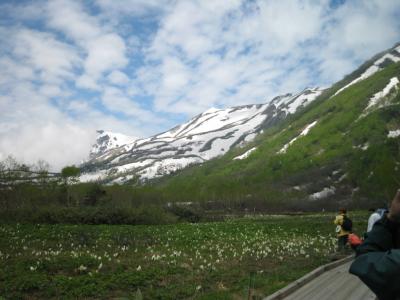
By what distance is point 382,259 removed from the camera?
354 centimetres

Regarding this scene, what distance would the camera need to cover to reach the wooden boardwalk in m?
12.0

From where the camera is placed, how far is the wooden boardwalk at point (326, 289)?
11975 millimetres

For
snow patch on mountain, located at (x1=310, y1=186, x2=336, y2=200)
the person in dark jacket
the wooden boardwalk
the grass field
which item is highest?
the person in dark jacket

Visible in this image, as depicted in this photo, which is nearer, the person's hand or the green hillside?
the person's hand

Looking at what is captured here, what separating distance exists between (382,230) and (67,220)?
4494cm

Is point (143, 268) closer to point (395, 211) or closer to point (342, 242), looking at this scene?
point (342, 242)

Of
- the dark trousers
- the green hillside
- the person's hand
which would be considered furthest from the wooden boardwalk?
the green hillside

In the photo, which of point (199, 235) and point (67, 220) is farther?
point (67, 220)

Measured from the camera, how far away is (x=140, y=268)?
1565cm

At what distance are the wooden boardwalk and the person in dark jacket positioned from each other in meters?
8.16

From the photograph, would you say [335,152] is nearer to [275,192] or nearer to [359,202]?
[275,192]

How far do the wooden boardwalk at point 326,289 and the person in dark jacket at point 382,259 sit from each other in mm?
8160

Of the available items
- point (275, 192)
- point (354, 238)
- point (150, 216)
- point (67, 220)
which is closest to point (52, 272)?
point (354, 238)

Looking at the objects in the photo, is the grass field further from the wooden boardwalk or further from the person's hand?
the person's hand
